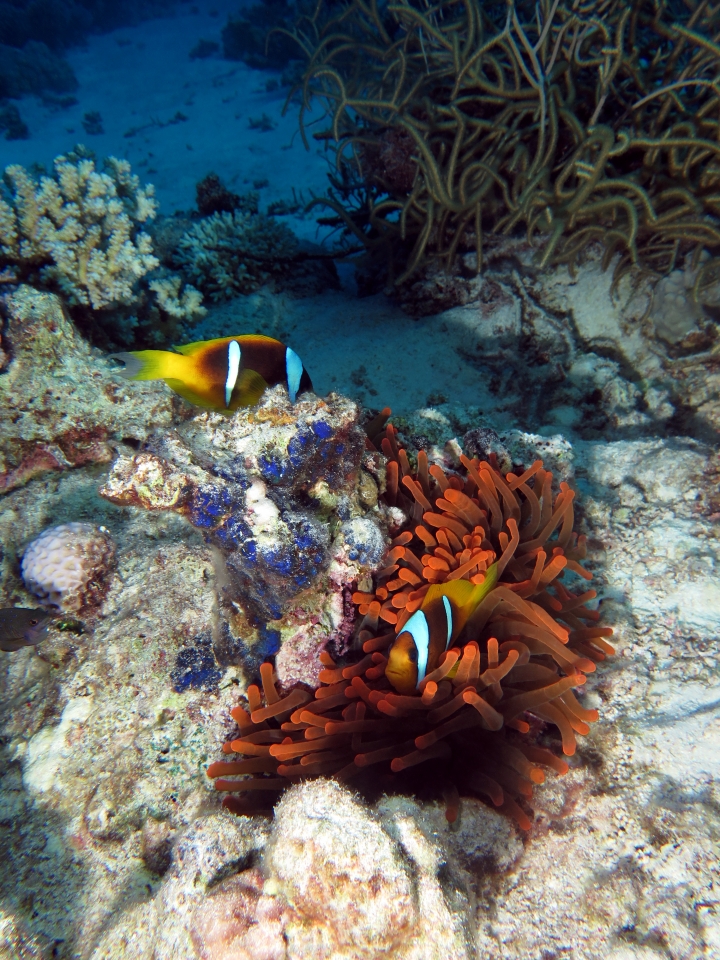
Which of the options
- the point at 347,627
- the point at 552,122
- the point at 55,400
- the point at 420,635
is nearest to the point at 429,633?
the point at 420,635

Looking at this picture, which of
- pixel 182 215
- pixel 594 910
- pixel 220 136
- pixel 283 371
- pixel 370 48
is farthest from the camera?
pixel 220 136

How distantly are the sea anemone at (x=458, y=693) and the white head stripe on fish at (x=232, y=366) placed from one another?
939 millimetres

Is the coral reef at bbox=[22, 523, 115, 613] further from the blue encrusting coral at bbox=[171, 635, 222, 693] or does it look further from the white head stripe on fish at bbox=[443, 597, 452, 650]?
the white head stripe on fish at bbox=[443, 597, 452, 650]

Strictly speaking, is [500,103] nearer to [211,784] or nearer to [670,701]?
[670,701]

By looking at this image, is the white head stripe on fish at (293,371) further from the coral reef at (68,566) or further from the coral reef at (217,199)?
the coral reef at (217,199)

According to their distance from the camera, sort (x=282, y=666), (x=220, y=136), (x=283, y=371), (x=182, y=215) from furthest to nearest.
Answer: (x=220, y=136)
(x=182, y=215)
(x=283, y=371)
(x=282, y=666)

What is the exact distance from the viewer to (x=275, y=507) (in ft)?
6.04

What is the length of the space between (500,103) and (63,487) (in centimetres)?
408

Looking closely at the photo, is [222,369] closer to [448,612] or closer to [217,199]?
[448,612]

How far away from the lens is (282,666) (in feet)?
6.52

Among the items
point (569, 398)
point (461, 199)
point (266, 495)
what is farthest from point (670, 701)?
point (461, 199)

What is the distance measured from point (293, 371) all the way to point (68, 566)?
1.18 m

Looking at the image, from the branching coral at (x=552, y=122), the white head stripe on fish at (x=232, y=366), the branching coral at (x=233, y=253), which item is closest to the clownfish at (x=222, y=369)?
the white head stripe on fish at (x=232, y=366)

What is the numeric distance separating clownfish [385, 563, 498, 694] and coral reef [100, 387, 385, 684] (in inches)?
11.2
